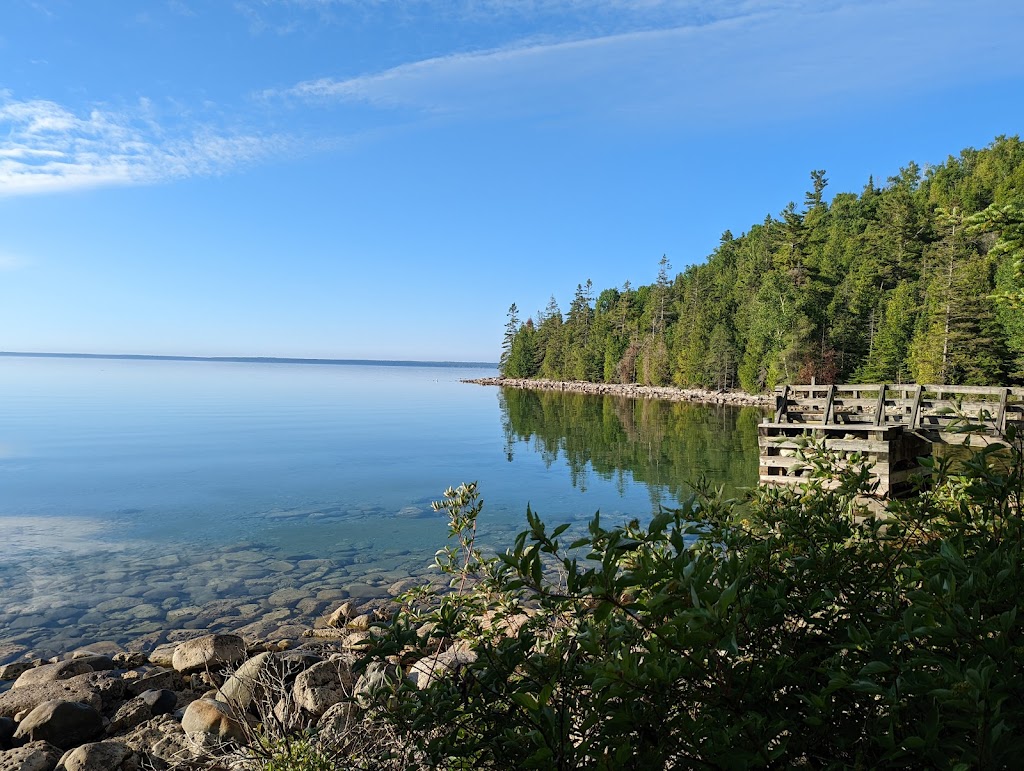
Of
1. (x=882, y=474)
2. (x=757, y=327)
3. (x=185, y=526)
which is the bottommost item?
(x=185, y=526)

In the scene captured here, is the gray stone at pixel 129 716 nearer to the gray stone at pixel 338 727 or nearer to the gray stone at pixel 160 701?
the gray stone at pixel 160 701

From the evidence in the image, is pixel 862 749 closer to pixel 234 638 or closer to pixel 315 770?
pixel 315 770

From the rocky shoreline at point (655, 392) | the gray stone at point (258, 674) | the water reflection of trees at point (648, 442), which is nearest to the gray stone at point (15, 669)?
the gray stone at point (258, 674)

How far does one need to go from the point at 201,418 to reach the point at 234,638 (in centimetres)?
3958

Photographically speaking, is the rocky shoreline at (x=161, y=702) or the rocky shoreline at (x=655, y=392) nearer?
the rocky shoreline at (x=161, y=702)

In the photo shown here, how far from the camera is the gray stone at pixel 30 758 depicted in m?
5.30

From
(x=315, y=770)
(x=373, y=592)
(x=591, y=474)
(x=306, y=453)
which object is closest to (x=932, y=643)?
(x=315, y=770)

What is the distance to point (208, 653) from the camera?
26.0ft

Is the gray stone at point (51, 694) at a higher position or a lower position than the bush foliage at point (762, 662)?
lower

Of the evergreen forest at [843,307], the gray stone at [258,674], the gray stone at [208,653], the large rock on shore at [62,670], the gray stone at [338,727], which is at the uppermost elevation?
the evergreen forest at [843,307]

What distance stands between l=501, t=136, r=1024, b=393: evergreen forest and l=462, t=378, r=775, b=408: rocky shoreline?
5.88ft

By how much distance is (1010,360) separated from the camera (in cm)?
4488

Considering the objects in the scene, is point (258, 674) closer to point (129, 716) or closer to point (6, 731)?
point (129, 716)

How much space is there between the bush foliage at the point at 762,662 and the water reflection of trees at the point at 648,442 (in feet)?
32.3
